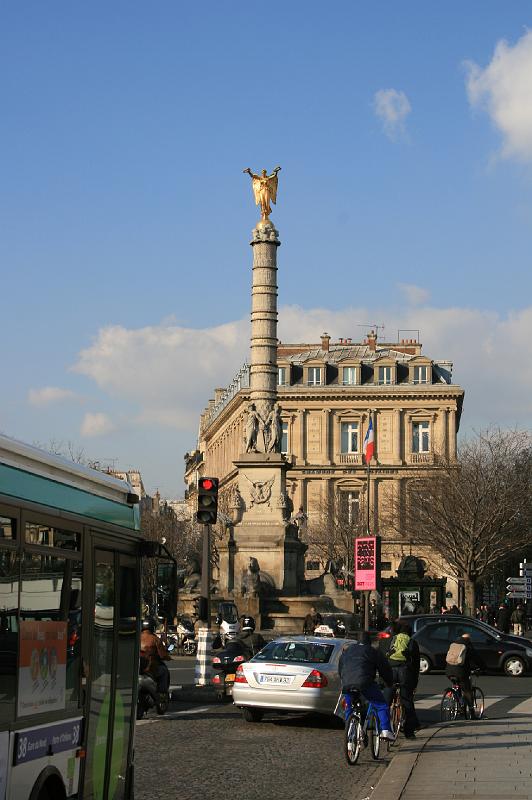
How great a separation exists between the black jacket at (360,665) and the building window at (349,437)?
298 ft

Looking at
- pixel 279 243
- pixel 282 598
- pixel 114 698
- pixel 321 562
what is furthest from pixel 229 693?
pixel 321 562

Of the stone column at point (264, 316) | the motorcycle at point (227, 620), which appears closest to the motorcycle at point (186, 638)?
the motorcycle at point (227, 620)

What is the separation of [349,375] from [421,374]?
18.3 feet

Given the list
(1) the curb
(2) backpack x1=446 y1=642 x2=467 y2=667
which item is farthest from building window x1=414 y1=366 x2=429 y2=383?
(1) the curb

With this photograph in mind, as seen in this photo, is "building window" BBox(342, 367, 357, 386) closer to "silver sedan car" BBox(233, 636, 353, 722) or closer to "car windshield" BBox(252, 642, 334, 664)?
"car windshield" BBox(252, 642, 334, 664)

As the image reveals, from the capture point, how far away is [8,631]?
→ 7.65 m

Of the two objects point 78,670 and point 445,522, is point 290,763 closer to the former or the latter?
point 78,670

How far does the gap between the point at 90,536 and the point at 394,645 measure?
10.9m

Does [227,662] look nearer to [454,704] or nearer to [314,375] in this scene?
[454,704]

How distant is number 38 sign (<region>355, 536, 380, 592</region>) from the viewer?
3397 cm

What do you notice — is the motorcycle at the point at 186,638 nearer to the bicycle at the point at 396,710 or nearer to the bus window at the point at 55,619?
the bicycle at the point at 396,710

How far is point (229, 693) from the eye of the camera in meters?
24.3

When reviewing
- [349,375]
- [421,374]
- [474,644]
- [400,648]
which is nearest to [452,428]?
[421,374]

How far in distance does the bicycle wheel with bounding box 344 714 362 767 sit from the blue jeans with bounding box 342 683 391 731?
0.39 metres
